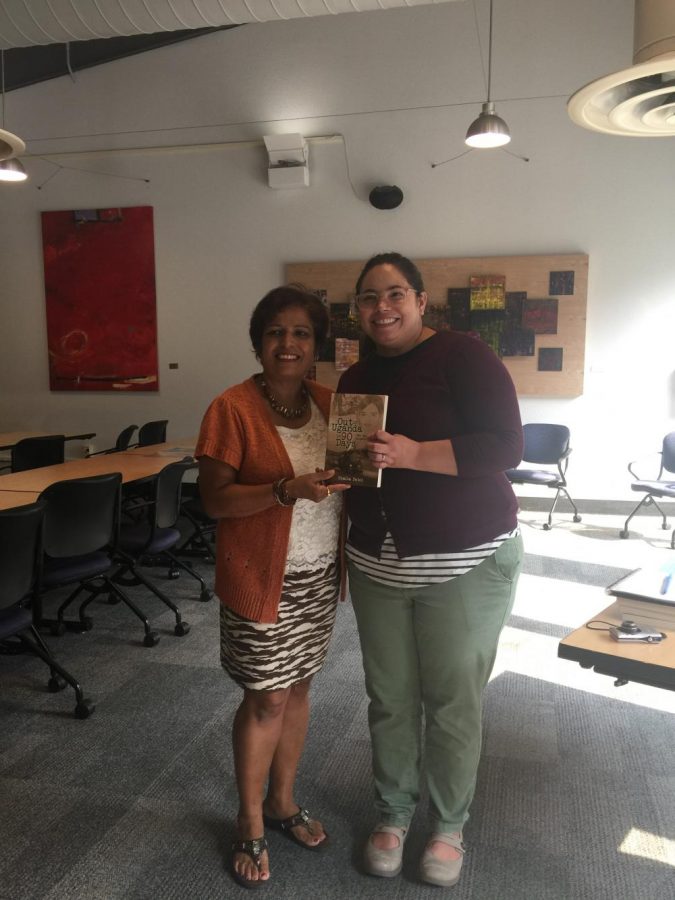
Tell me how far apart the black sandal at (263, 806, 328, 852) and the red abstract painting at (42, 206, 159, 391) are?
6129mm

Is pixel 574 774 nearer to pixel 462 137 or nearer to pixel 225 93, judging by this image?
pixel 462 137

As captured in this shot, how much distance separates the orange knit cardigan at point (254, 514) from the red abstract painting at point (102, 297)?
6.21m

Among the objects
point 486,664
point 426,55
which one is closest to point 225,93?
point 426,55

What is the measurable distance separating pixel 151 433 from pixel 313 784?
4.61 metres

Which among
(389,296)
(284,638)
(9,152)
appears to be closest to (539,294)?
(389,296)

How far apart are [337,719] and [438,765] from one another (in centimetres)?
96

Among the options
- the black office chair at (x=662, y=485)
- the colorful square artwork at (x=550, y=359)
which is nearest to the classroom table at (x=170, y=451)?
the colorful square artwork at (x=550, y=359)

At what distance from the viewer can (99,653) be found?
336cm

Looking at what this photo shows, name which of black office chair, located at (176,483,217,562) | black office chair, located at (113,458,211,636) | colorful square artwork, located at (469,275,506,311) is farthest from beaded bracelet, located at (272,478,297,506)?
colorful square artwork, located at (469,275,506,311)

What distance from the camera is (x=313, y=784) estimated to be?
2.29m

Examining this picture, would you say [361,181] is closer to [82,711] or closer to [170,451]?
[170,451]

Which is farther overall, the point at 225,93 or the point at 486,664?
the point at 225,93

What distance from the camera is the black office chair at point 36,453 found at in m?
5.34

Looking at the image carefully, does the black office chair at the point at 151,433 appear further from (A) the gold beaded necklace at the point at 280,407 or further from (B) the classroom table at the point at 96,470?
(A) the gold beaded necklace at the point at 280,407
